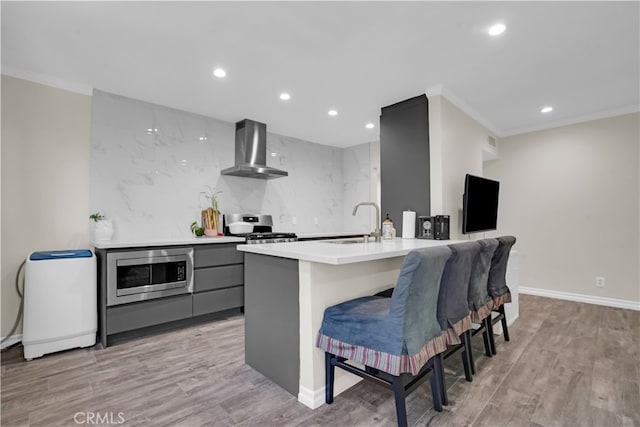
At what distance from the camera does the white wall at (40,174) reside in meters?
2.70

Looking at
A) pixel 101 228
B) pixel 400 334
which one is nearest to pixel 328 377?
pixel 400 334

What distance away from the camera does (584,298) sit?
4.12 m

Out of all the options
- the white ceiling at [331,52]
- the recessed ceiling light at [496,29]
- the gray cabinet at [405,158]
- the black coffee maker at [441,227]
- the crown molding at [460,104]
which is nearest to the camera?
the white ceiling at [331,52]

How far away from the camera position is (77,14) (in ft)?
6.72

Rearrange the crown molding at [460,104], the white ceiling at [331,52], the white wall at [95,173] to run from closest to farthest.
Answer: the white ceiling at [331,52] → the white wall at [95,173] → the crown molding at [460,104]

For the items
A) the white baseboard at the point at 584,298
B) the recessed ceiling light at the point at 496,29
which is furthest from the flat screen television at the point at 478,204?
the white baseboard at the point at 584,298

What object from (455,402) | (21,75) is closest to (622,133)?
(455,402)

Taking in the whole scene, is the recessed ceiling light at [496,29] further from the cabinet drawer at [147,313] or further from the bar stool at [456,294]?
the cabinet drawer at [147,313]

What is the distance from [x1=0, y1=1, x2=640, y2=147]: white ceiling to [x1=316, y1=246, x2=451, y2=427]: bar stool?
1.70m

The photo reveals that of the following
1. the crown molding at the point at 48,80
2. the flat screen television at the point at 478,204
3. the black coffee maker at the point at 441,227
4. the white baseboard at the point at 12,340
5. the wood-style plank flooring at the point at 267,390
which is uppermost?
the crown molding at the point at 48,80

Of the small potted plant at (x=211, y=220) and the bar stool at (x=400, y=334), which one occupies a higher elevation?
the small potted plant at (x=211, y=220)

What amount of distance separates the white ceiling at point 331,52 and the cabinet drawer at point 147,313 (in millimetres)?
2134

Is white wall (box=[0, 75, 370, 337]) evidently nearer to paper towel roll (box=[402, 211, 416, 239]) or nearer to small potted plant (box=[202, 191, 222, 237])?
small potted plant (box=[202, 191, 222, 237])

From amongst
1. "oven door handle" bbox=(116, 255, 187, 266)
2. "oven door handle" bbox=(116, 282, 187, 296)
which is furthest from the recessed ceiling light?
"oven door handle" bbox=(116, 282, 187, 296)
